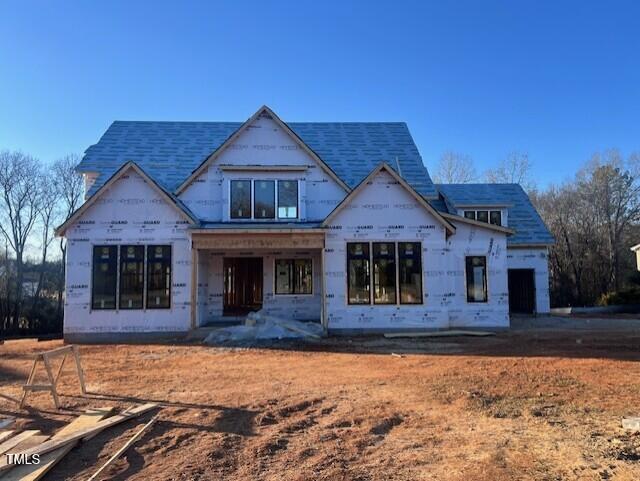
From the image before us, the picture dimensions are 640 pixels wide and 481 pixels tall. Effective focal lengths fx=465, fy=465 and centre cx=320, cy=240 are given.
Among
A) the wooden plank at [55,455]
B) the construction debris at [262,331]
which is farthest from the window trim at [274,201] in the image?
the wooden plank at [55,455]

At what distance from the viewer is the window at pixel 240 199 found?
17578 millimetres

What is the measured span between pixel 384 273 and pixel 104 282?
971 cm

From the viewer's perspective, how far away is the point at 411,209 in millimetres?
16625

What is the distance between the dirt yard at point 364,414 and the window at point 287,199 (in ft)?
21.5

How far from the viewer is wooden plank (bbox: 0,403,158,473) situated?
504cm

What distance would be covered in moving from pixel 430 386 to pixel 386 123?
17534mm

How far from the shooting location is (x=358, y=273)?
16.4 metres

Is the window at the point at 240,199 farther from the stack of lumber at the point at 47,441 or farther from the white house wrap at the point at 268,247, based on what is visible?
the stack of lumber at the point at 47,441

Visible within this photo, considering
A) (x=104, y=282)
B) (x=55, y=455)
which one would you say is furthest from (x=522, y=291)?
(x=55, y=455)

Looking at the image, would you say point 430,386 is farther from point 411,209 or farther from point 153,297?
point 153,297

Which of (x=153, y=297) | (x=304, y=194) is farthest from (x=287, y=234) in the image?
(x=153, y=297)

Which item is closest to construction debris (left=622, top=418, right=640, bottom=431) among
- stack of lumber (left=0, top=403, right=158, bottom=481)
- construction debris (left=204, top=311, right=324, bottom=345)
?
stack of lumber (left=0, top=403, right=158, bottom=481)

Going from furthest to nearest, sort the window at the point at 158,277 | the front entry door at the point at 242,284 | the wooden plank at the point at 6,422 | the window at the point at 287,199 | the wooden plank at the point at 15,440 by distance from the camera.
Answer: the front entry door at the point at 242,284
the window at the point at 287,199
the window at the point at 158,277
the wooden plank at the point at 6,422
the wooden plank at the point at 15,440

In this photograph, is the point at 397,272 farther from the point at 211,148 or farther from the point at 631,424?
the point at 631,424
